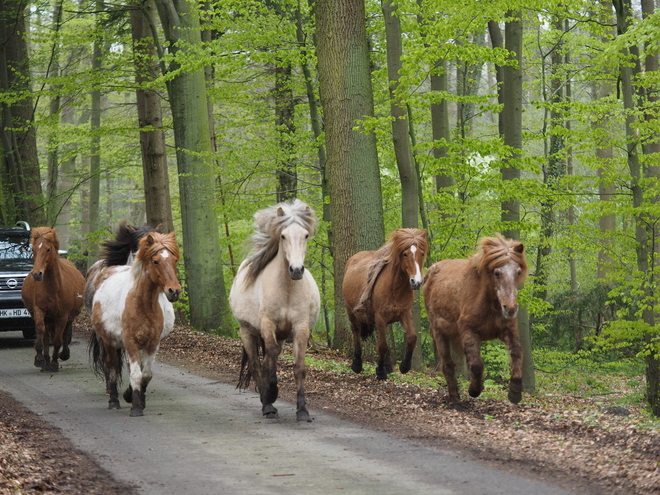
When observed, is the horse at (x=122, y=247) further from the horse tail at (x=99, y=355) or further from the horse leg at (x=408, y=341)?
the horse leg at (x=408, y=341)

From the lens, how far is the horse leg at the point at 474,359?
28.6ft

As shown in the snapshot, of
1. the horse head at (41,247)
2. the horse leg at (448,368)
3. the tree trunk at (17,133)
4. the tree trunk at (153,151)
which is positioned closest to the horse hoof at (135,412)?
the horse leg at (448,368)

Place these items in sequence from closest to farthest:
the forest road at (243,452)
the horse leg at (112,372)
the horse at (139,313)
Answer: the forest road at (243,452) < the horse at (139,313) < the horse leg at (112,372)

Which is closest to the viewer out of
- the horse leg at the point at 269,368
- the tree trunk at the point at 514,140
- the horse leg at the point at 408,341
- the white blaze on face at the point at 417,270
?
the horse leg at the point at 269,368

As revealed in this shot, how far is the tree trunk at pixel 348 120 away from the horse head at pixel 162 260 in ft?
15.5

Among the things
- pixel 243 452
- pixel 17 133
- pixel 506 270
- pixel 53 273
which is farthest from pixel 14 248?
pixel 506 270

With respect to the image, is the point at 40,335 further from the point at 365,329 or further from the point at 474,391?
the point at 474,391

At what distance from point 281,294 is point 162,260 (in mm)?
1384

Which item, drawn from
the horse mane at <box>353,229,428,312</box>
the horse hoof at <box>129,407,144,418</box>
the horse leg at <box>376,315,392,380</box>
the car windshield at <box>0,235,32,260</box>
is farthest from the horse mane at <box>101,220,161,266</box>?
the car windshield at <box>0,235,32,260</box>

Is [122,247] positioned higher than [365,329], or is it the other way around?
[122,247]

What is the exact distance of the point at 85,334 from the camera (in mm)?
18641

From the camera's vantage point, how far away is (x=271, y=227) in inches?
340

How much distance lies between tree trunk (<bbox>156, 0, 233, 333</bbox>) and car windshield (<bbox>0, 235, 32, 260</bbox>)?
11.2ft

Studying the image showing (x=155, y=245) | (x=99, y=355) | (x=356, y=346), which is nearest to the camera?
(x=155, y=245)
